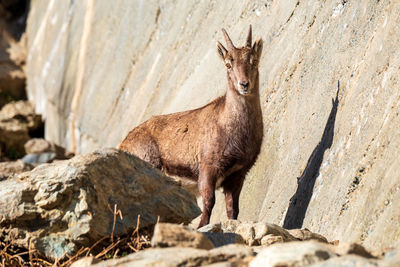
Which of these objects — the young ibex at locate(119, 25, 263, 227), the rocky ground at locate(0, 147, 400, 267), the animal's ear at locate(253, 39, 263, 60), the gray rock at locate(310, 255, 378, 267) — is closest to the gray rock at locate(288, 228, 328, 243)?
the rocky ground at locate(0, 147, 400, 267)

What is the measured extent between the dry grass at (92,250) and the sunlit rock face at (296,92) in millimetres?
1853

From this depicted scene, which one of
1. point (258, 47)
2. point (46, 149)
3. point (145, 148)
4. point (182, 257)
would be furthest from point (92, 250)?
point (46, 149)

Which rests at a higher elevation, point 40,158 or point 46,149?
point 46,149

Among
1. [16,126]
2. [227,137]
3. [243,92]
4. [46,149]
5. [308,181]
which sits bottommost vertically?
[46,149]

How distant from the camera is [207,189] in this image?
827 cm

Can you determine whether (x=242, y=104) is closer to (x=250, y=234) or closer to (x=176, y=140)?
(x=176, y=140)

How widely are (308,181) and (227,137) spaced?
129 cm

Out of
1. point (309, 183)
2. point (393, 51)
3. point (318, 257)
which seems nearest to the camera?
point (318, 257)

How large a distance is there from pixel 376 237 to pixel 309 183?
2.32m

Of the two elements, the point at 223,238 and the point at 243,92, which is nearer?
the point at 223,238

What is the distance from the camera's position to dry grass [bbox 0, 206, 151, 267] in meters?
5.16

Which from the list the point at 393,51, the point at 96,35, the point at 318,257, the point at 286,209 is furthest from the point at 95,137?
the point at 318,257

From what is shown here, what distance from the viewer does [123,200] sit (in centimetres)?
535

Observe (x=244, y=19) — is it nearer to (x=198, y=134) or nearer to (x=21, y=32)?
(x=198, y=134)
